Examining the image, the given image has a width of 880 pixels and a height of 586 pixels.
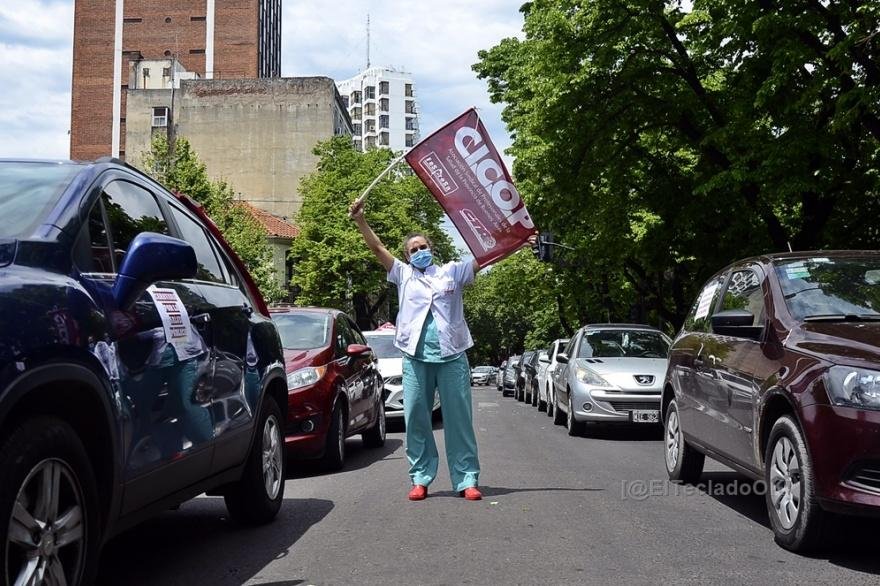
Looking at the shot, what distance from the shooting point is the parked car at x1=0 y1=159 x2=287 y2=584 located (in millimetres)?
3273

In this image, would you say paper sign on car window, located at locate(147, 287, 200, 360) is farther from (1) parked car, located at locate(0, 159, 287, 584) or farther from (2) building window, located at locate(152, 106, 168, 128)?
(2) building window, located at locate(152, 106, 168, 128)

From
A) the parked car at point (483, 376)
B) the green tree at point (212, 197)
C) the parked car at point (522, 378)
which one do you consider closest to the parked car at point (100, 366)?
the parked car at point (522, 378)

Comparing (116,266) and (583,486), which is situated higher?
(116,266)

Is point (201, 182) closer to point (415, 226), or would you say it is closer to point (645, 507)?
point (415, 226)

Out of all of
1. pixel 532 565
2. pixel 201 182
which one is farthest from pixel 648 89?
pixel 201 182

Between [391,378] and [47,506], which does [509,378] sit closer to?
[391,378]

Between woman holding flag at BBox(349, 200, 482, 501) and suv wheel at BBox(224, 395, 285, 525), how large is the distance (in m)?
1.23

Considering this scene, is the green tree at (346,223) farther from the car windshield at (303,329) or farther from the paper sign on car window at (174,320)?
the paper sign on car window at (174,320)

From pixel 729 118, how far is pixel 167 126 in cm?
A: 4982

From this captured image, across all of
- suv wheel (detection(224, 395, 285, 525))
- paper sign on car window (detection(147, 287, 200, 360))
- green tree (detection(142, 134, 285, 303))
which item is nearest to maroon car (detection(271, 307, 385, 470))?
suv wheel (detection(224, 395, 285, 525))

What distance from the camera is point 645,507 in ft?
23.6

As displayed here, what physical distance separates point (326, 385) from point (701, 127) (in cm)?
1431

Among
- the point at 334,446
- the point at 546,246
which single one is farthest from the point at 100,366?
the point at 546,246

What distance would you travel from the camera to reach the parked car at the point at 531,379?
26.4 m
